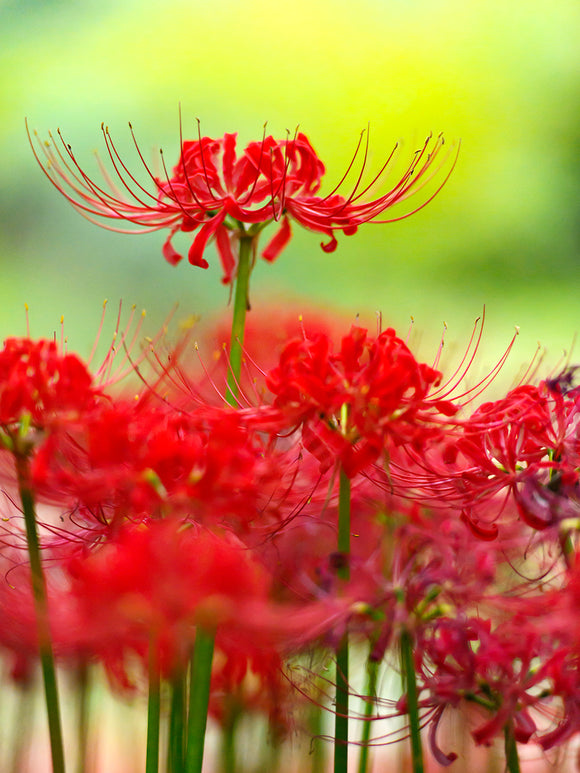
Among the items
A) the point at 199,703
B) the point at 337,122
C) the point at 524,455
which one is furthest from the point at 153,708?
the point at 337,122

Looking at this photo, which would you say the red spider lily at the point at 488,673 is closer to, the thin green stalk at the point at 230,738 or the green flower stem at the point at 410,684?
the green flower stem at the point at 410,684

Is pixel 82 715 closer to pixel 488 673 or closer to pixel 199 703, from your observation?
pixel 199 703

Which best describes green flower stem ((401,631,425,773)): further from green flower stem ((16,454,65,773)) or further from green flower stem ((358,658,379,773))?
green flower stem ((16,454,65,773))

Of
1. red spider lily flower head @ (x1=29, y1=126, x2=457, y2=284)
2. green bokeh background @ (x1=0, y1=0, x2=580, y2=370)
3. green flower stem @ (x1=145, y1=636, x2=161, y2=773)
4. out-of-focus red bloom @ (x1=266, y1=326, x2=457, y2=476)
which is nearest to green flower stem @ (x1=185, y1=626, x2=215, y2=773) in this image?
green flower stem @ (x1=145, y1=636, x2=161, y2=773)

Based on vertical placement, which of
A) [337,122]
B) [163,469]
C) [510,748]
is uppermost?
[337,122]

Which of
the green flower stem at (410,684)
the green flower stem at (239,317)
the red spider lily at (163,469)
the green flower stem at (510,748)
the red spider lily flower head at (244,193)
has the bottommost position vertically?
the green flower stem at (510,748)

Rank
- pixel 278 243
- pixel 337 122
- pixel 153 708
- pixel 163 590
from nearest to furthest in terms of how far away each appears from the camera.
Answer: pixel 163 590
pixel 153 708
pixel 278 243
pixel 337 122

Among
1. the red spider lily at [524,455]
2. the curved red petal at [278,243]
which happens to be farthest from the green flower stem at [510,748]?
the curved red petal at [278,243]
